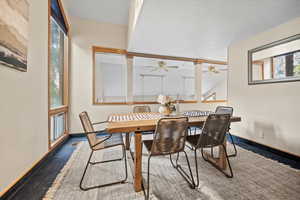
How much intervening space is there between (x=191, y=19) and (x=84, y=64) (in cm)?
264

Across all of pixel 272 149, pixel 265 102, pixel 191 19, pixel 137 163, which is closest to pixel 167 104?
pixel 137 163

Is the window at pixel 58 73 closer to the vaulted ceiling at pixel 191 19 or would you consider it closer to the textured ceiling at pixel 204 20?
the vaulted ceiling at pixel 191 19

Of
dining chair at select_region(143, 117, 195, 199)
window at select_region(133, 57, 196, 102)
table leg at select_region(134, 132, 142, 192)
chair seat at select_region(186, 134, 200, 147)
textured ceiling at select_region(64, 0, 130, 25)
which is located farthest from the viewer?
window at select_region(133, 57, 196, 102)

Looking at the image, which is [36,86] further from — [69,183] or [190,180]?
[190,180]

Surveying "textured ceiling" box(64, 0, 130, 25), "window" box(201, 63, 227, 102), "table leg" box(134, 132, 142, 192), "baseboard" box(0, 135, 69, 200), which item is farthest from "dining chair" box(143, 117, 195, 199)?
"window" box(201, 63, 227, 102)

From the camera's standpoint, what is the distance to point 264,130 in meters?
2.51

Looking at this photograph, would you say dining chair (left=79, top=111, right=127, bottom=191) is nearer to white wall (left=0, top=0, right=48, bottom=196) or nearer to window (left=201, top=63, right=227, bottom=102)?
white wall (left=0, top=0, right=48, bottom=196)

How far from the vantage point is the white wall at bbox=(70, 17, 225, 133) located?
314 cm

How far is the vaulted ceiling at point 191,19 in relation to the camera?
1783mm

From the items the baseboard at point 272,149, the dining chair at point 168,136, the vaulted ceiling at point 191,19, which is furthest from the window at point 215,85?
the dining chair at point 168,136

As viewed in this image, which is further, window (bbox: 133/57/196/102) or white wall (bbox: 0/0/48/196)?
window (bbox: 133/57/196/102)

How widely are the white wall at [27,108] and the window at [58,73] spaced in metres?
0.43

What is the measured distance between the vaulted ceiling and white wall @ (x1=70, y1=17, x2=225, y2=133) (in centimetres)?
24

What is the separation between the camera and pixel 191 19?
2078 mm
